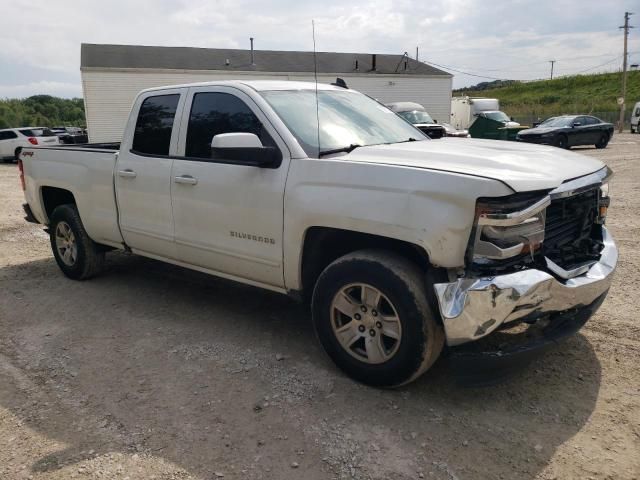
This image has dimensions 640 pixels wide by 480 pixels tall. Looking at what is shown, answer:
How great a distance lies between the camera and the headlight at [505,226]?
282 cm

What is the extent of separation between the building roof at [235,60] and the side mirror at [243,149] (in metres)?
26.9

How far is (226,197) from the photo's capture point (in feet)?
13.0

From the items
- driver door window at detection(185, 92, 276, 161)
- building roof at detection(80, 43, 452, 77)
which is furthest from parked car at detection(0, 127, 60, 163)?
driver door window at detection(185, 92, 276, 161)

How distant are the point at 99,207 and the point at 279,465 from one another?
3.46 metres

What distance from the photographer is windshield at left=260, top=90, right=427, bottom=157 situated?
12.4 feet

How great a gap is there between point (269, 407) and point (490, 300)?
146cm

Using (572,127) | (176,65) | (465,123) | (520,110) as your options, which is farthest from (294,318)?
(520,110)

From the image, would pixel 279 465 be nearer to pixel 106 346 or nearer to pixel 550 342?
pixel 550 342

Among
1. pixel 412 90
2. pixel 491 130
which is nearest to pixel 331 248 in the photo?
pixel 491 130

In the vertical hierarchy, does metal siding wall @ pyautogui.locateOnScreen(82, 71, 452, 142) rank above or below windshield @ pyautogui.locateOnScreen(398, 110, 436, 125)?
above

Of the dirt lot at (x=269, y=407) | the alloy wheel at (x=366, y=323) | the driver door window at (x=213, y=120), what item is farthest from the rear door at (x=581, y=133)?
the alloy wheel at (x=366, y=323)

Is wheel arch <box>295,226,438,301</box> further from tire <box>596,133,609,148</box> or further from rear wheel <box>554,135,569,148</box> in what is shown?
tire <box>596,133,609,148</box>

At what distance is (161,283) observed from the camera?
5.77 m

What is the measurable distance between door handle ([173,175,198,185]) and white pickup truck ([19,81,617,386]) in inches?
0.7
